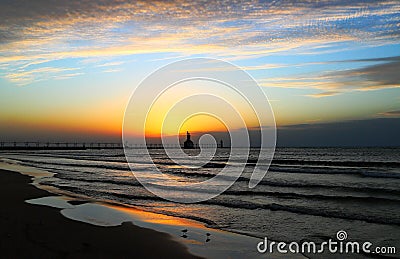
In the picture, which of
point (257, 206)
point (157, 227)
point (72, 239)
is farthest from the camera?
point (257, 206)

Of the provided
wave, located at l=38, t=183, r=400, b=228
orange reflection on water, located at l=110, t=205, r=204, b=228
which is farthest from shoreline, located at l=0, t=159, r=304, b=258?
wave, located at l=38, t=183, r=400, b=228

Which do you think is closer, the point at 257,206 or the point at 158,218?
the point at 158,218

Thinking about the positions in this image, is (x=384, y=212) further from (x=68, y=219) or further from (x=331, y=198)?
(x=68, y=219)

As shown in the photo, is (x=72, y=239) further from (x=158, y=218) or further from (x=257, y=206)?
(x=257, y=206)

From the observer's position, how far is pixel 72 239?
8805 millimetres

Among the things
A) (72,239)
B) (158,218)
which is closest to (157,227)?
(158,218)

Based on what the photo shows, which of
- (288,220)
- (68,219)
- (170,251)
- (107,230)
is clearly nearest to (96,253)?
(170,251)

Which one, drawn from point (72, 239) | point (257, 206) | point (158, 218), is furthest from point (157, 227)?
point (257, 206)

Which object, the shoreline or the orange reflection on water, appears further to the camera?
the orange reflection on water

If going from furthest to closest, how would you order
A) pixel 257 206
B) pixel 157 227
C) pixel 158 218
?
pixel 257 206
pixel 158 218
pixel 157 227

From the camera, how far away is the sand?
7633 mm

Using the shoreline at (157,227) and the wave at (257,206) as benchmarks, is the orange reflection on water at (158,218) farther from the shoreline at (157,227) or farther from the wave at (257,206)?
the wave at (257,206)

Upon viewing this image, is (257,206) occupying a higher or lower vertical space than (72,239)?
higher

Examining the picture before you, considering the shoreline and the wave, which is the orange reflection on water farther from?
the wave
